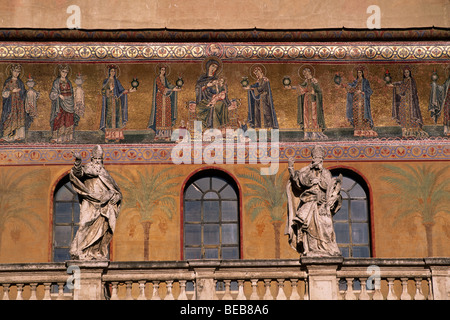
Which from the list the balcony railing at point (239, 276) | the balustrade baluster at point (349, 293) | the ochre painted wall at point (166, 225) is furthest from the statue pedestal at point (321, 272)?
the ochre painted wall at point (166, 225)

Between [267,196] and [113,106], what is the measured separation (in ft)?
12.5

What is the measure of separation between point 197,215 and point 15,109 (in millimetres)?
4455

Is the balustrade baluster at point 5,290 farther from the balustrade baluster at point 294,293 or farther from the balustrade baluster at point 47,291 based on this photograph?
the balustrade baluster at point 294,293

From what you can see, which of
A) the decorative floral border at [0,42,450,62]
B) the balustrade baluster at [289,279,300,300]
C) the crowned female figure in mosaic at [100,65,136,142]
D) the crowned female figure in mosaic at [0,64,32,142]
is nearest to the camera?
the balustrade baluster at [289,279,300,300]

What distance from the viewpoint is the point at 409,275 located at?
62.6 ft

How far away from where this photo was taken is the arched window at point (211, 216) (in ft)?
82.2

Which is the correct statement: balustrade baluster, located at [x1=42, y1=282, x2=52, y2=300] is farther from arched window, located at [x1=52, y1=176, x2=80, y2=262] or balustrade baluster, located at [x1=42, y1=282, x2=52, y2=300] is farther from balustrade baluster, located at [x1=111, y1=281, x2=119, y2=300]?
arched window, located at [x1=52, y1=176, x2=80, y2=262]

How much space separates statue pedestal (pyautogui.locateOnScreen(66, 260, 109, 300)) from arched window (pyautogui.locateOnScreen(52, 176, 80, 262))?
5.78 metres

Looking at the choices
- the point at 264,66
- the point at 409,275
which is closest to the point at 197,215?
the point at 264,66

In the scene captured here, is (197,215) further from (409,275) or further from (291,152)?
(409,275)

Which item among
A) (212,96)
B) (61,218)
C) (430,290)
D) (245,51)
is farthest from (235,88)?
(430,290)

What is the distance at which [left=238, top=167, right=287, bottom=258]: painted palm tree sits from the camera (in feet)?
82.2

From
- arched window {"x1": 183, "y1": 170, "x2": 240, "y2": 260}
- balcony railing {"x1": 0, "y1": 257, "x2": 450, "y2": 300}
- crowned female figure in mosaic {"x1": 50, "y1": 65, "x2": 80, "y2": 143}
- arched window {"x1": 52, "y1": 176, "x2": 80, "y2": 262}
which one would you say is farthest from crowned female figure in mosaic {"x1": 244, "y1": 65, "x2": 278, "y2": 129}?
balcony railing {"x1": 0, "y1": 257, "x2": 450, "y2": 300}

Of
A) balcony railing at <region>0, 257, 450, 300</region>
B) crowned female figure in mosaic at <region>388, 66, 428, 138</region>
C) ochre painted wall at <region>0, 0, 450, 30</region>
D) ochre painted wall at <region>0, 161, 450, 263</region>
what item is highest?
ochre painted wall at <region>0, 0, 450, 30</region>
